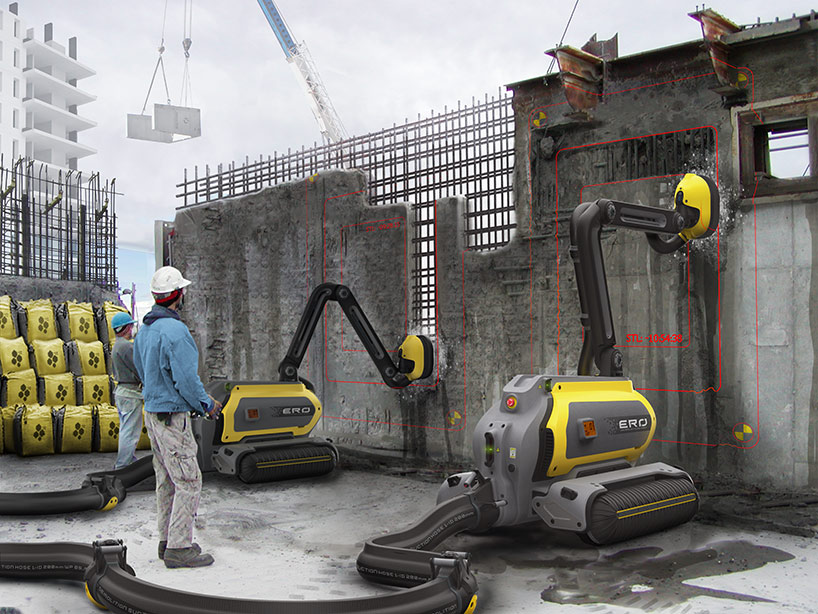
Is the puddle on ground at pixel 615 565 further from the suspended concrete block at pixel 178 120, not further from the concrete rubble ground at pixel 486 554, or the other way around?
the suspended concrete block at pixel 178 120

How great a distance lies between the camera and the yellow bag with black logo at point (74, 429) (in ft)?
29.7

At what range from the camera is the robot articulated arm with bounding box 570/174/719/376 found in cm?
573

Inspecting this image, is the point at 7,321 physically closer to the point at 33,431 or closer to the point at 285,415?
the point at 33,431

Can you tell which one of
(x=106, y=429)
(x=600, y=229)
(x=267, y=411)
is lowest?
(x=106, y=429)

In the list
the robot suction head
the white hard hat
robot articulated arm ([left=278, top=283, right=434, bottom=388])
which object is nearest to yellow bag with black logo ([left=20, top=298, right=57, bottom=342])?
robot articulated arm ([left=278, top=283, right=434, bottom=388])

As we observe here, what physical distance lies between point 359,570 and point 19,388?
22.4 feet

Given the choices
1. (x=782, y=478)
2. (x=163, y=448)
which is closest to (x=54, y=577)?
(x=163, y=448)

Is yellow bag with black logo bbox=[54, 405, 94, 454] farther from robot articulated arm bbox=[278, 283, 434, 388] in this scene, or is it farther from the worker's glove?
the worker's glove

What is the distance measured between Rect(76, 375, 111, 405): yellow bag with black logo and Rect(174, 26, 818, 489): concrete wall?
228 cm

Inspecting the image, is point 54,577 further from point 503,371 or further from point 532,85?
point 532,85

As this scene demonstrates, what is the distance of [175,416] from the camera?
4949 millimetres

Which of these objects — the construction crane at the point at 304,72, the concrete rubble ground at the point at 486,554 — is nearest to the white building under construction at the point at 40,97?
the construction crane at the point at 304,72

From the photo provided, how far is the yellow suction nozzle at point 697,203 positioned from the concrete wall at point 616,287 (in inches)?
19.6

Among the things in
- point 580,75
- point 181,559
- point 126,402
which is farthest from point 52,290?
point 580,75
